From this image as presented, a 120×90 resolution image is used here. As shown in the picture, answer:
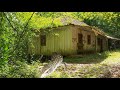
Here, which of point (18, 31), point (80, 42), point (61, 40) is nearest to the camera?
point (18, 31)

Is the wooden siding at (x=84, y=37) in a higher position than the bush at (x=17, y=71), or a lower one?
lower

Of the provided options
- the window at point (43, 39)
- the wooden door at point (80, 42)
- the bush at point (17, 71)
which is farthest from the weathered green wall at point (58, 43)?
the bush at point (17, 71)

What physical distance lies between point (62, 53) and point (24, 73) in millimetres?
10592

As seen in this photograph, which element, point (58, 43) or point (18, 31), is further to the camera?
point (58, 43)

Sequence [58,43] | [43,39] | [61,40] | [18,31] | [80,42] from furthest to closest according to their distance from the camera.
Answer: [80,42] < [43,39] < [58,43] < [61,40] < [18,31]

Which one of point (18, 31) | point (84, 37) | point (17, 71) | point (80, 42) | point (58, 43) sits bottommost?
point (80, 42)

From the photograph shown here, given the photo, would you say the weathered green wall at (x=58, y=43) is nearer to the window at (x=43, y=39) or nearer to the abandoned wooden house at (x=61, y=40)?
the abandoned wooden house at (x=61, y=40)

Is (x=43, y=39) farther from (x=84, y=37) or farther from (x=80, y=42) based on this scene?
(x=84, y=37)

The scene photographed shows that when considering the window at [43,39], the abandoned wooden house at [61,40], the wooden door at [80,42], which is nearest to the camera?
the abandoned wooden house at [61,40]

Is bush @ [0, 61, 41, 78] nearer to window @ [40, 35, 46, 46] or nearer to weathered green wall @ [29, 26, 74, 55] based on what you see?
weathered green wall @ [29, 26, 74, 55]

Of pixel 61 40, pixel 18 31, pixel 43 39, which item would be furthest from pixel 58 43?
pixel 18 31

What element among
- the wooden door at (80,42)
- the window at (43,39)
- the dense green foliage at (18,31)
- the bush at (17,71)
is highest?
the dense green foliage at (18,31)
